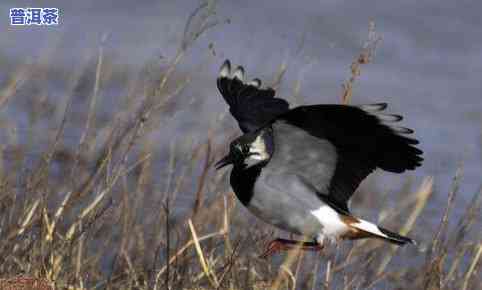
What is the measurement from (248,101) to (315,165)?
0.46m

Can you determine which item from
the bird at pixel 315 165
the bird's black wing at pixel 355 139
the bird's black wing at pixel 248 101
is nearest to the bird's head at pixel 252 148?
the bird at pixel 315 165

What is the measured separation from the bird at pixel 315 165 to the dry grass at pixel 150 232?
14 cm

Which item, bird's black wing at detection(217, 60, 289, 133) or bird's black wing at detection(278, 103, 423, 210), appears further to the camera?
bird's black wing at detection(217, 60, 289, 133)

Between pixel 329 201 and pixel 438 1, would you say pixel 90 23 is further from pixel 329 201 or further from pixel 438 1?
pixel 329 201

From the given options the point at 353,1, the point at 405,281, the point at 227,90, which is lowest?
the point at 405,281

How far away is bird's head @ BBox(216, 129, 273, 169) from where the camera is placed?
4230 mm

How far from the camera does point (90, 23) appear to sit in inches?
378

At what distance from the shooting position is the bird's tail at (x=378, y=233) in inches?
171

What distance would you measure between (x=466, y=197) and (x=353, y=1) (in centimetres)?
378

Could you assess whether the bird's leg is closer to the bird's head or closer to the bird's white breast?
the bird's white breast

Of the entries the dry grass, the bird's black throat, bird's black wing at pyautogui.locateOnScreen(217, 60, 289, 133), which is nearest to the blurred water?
the dry grass

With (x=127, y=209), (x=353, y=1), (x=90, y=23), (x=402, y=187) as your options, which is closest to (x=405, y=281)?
(x=402, y=187)

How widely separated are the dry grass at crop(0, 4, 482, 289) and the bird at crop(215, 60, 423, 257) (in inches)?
5.5

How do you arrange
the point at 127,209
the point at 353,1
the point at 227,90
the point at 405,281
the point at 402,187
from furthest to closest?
the point at 353,1
the point at 402,187
the point at 405,281
the point at 127,209
the point at 227,90
